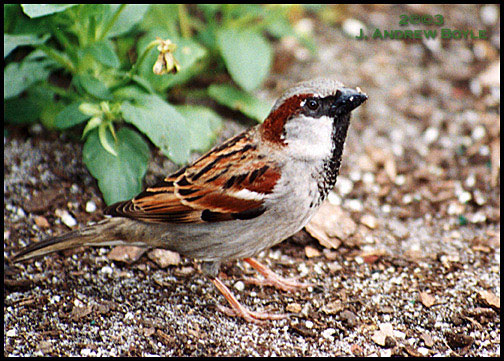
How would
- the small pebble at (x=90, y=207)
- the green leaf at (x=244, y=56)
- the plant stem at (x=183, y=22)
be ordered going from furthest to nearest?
the plant stem at (x=183, y=22)
the green leaf at (x=244, y=56)
the small pebble at (x=90, y=207)

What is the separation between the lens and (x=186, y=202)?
3.36m

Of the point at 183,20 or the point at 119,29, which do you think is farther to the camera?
the point at 183,20

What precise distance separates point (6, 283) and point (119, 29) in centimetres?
162

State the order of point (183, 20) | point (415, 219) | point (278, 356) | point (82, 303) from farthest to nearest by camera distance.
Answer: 1. point (183, 20)
2. point (415, 219)
3. point (82, 303)
4. point (278, 356)

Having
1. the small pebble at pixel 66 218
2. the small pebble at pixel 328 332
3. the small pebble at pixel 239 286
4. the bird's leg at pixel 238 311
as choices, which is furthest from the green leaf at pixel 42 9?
the small pebble at pixel 328 332

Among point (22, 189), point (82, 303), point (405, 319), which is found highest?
point (22, 189)

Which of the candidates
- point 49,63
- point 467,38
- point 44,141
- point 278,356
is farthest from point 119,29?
point 467,38

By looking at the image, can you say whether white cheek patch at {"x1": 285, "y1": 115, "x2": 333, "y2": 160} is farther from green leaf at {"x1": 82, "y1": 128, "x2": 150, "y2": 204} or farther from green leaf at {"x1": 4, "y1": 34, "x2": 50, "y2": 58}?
green leaf at {"x1": 4, "y1": 34, "x2": 50, "y2": 58}

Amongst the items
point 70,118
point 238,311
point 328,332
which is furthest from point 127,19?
point 328,332

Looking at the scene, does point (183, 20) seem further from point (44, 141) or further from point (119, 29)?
point (44, 141)

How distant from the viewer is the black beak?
127 inches

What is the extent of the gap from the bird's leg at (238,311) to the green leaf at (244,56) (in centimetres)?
159

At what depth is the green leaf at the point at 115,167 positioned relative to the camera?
3.79 metres

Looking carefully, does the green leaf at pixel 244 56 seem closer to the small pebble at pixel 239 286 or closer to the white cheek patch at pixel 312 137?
the white cheek patch at pixel 312 137
